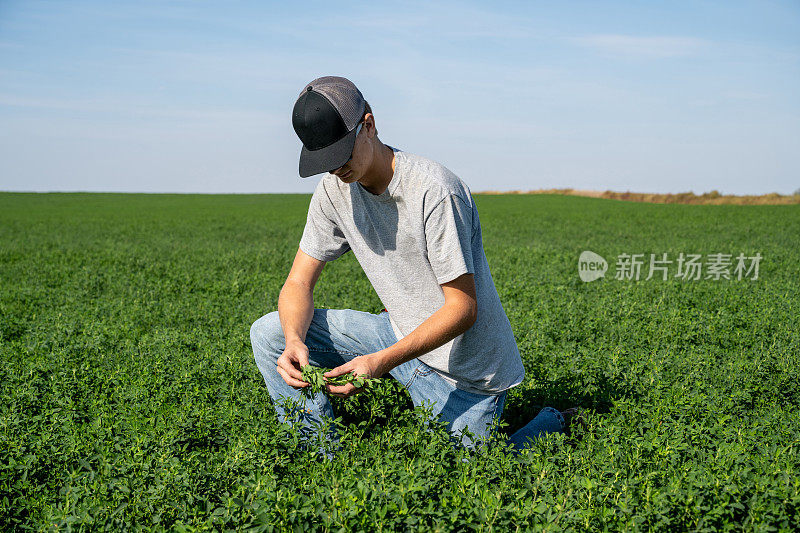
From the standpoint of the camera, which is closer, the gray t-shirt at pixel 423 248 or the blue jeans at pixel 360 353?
the gray t-shirt at pixel 423 248

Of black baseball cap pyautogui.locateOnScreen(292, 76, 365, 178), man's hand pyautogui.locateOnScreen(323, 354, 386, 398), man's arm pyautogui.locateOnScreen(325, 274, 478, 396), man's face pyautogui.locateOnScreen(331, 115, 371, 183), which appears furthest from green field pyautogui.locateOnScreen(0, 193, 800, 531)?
black baseball cap pyautogui.locateOnScreen(292, 76, 365, 178)

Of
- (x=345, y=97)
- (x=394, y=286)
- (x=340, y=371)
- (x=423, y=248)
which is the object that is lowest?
(x=340, y=371)

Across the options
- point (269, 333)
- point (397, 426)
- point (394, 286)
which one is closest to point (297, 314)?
point (269, 333)

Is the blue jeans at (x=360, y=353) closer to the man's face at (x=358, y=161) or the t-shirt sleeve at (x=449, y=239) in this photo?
the t-shirt sleeve at (x=449, y=239)

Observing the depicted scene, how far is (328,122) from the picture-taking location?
9.83 feet

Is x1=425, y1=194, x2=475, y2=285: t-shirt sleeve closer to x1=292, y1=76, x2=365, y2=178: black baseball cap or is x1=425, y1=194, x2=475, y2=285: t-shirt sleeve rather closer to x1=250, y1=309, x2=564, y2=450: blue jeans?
x1=292, y1=76, x2=365, y2=178: black baseball cap

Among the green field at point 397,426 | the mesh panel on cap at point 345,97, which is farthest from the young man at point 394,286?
the green field at point 397,426

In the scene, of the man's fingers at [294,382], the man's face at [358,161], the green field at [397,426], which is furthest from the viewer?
the man's fingers at [294,382]

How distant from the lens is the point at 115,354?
5.73m

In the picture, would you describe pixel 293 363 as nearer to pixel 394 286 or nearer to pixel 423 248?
pixel 394 286

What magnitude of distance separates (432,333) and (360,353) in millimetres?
930

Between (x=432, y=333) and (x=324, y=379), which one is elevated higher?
(x=432, y=333)

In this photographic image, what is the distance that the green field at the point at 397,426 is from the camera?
2.88 meters

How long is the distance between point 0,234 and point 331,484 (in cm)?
2310
